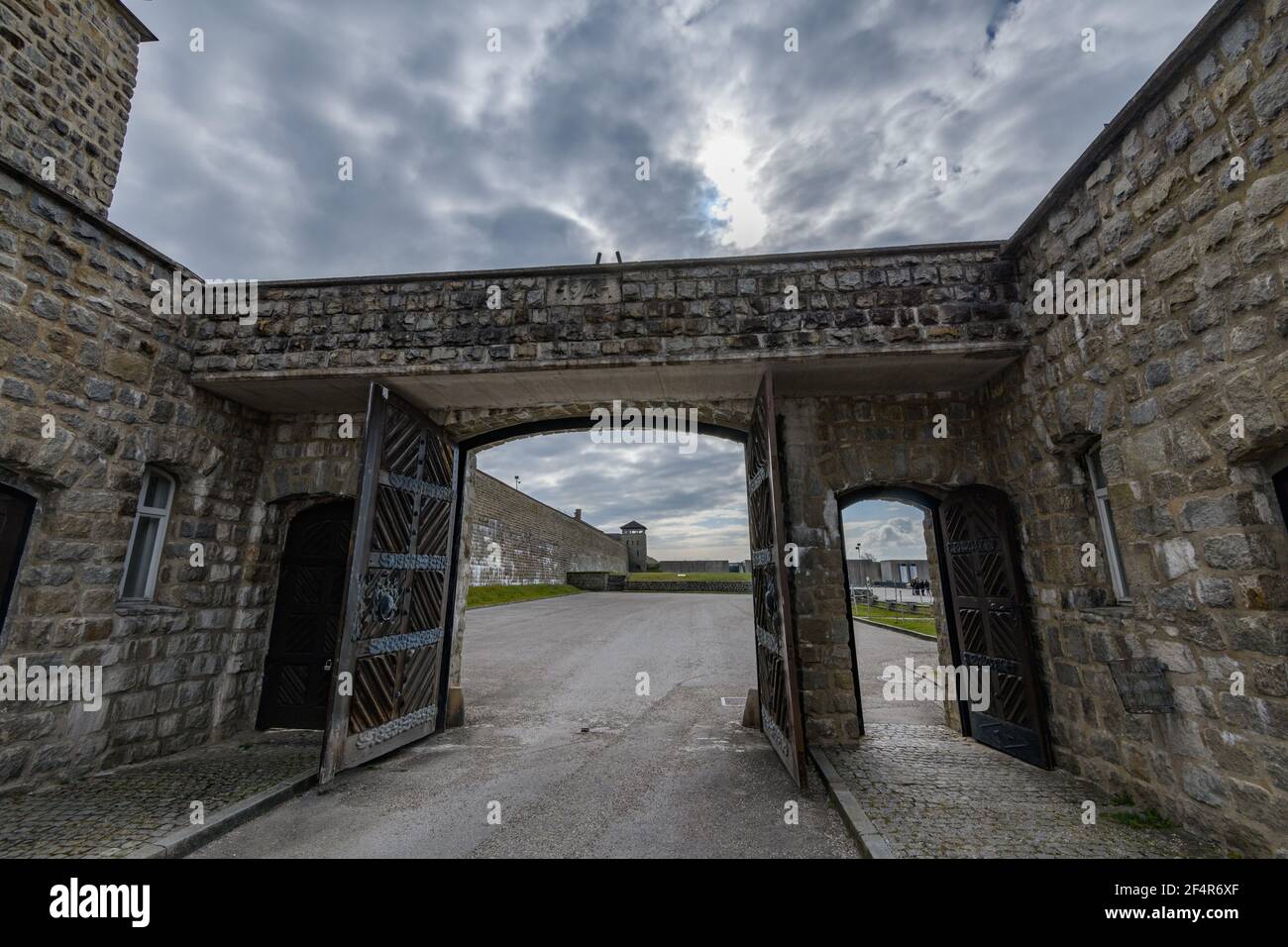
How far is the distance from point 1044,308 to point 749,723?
5.17 m

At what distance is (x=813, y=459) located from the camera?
5805 millimetres

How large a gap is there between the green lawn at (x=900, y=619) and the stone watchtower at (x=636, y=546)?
4333cm

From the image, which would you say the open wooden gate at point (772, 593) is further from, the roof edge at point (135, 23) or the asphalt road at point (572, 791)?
the roof edge at point (135, 23)

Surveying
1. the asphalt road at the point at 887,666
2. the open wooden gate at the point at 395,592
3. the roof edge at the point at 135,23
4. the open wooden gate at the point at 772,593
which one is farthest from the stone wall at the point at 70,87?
the asphalt road at the point at 887,666

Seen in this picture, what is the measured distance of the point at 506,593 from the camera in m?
25.9

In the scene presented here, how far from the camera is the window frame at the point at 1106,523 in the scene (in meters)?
4.31

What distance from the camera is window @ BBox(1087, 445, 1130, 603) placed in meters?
4.32

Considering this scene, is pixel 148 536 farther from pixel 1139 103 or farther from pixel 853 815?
pixel 1139 103

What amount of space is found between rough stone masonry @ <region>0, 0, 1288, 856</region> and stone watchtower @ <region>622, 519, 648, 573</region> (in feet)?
202

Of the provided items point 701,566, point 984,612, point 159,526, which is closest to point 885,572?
point 701,566

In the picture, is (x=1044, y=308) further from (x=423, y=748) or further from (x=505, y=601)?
(x=505, y=601)

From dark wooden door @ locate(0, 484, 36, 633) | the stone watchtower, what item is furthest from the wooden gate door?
the stone watchtower

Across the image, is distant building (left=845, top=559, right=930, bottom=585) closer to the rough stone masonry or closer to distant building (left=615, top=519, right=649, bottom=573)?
distant building (left=615, top=519, right=649, bottom=573)
